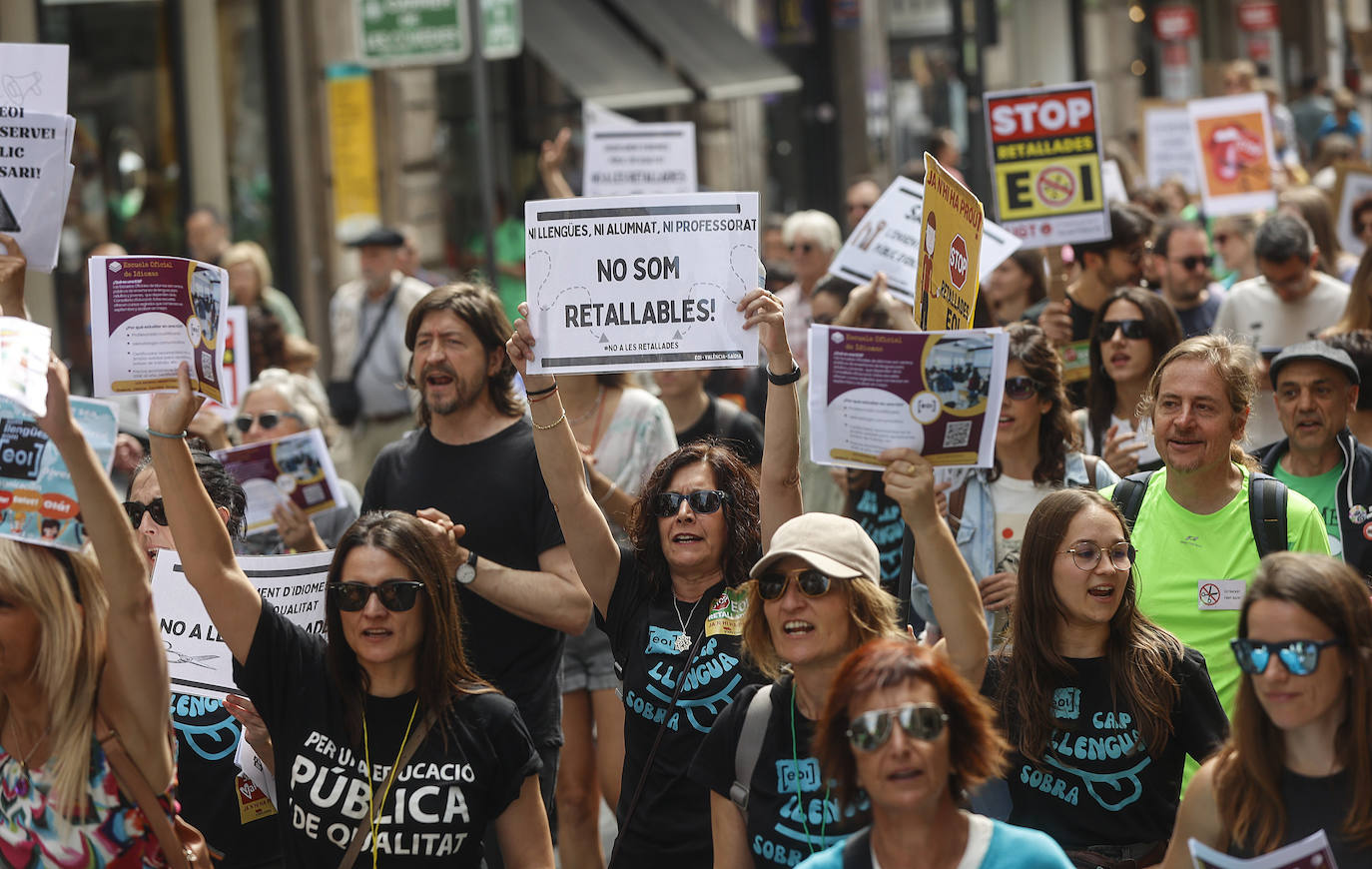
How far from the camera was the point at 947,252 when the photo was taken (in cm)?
496

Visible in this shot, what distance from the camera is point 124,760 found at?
3643 mm

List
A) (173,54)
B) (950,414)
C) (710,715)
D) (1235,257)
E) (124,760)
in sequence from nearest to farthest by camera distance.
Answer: (124,760)
(950,414)
(710,715)
(1235,257)
(173,54)

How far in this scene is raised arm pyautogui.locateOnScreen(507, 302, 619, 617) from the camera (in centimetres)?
484

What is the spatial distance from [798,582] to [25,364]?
1630 millimetres

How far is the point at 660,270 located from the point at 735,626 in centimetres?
98

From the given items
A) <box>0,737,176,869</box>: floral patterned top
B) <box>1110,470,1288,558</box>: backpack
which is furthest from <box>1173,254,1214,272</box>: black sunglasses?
<box>0,737,176,869</box>: floral patterned top

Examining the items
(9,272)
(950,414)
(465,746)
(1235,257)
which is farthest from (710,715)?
(1235,257)

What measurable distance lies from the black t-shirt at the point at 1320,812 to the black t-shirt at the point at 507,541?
98.0 inches

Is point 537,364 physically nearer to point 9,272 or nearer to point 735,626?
point 735,626

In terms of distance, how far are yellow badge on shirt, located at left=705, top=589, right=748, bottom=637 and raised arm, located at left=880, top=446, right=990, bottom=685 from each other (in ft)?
2.42

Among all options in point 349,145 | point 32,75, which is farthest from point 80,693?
point 349,145

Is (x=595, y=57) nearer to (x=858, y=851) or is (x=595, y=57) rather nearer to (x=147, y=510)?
(x=147, y=510)

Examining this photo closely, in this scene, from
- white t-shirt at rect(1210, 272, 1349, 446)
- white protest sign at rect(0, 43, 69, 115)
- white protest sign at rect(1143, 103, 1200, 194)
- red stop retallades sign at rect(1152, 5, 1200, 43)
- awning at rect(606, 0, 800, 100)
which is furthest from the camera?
red stop retallades sign at rect(1152, 5, 1200, 43)

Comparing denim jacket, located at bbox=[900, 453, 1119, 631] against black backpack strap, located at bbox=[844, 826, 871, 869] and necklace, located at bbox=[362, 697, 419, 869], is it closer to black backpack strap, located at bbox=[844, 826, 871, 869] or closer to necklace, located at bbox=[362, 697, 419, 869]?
necklace, located at bbox=[362, 697, 419, 869]
